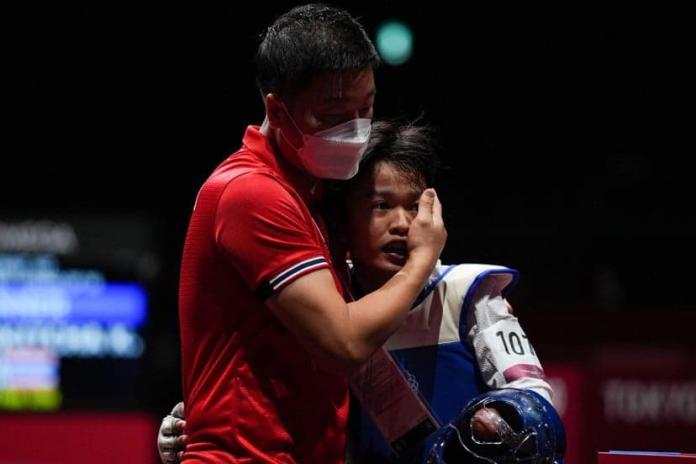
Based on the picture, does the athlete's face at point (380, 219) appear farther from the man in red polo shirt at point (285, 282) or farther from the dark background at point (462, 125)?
the dark background at point (462, 125)

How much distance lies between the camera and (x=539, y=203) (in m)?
6.33

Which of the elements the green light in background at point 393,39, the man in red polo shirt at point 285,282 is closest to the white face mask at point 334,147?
the man in red polo shirt at point 285,282

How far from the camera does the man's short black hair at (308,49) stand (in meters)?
1.99

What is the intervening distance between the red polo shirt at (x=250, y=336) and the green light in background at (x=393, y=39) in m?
4.24

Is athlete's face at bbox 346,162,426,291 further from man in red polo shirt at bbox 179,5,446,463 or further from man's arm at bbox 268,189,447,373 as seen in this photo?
man's arm at bbox 268,189,447,373

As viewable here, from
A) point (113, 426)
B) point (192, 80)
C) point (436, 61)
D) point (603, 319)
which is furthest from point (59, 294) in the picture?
point (603, 319)

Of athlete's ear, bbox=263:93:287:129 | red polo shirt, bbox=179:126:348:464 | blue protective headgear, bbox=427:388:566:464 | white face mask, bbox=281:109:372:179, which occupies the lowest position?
blue protective headgear, bbox=427:388:566:464

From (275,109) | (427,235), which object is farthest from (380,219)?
(275,109)

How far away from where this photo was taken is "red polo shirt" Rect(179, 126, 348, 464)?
1910mm

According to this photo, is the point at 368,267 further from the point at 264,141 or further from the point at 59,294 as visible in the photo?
the point at 59,294

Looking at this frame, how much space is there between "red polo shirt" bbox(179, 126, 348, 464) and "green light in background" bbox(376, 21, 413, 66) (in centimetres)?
424

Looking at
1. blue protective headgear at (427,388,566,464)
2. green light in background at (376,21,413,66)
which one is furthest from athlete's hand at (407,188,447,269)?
green light in background at (376,21,413,66)

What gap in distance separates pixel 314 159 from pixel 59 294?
14.8ft

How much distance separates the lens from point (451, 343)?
2340 mm
